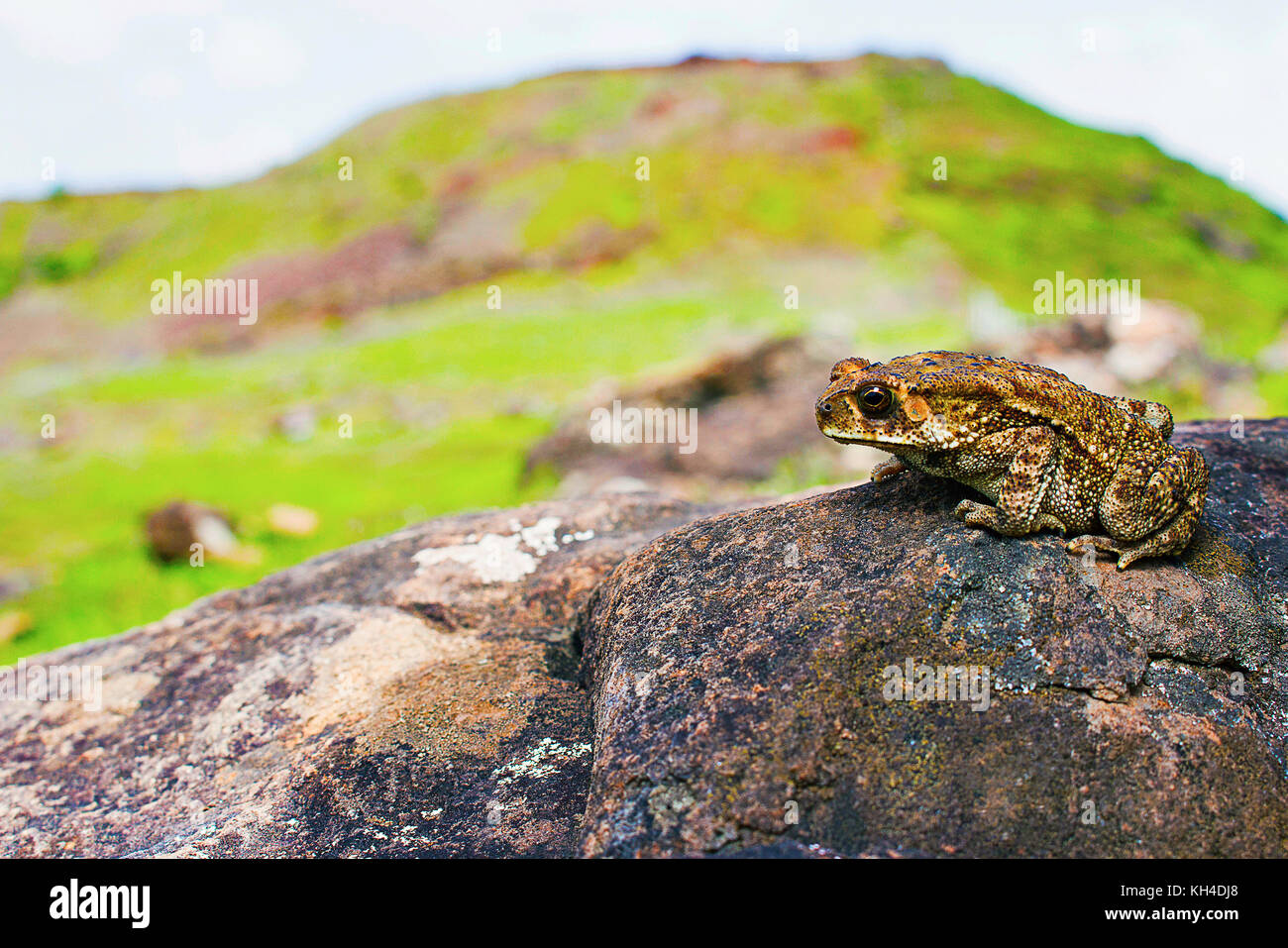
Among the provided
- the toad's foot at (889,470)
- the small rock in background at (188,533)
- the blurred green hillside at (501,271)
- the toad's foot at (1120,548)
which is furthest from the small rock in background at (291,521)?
the toad's foot at (1120,548)

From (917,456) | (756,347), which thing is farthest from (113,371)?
(917,456)

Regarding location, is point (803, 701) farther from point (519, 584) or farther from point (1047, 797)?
point (519, 584)

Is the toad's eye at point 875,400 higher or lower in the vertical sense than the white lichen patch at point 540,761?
higher

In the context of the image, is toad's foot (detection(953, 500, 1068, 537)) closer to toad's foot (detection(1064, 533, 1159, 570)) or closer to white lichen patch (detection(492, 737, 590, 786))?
toad's foot (detection(1064, 533, 1159, 570))

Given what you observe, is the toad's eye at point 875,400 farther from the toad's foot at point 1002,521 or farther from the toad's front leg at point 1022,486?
the toad's foot at point 1002,521

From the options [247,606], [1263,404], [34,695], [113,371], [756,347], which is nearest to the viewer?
[34,695]

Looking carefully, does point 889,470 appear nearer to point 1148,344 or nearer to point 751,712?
point 751,712
